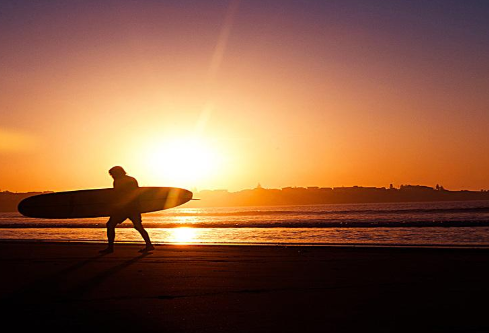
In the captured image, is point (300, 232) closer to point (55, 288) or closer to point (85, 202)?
point (85, 202)

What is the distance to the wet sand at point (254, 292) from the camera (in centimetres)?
514

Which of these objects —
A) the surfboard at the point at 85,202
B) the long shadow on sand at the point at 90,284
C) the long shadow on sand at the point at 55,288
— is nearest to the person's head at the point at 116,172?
the surfboard at the point at 85,202

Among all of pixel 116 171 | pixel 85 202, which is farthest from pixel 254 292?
pixel 85 202

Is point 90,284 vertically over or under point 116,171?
under

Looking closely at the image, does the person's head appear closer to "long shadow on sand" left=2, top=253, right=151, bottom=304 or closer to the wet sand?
the wet sand

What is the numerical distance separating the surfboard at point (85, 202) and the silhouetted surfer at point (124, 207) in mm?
2788

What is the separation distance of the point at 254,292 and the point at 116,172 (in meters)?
8.38

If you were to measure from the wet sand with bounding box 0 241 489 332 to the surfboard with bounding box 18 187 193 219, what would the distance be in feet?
16.9

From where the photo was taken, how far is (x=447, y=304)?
5887mm

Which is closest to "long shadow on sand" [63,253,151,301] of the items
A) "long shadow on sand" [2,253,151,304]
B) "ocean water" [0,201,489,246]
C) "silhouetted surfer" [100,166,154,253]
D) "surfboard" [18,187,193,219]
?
"long shadow on sand" [2,253,151,304]

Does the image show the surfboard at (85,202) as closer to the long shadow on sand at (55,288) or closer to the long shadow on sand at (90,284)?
the long shadow on sand at (90,284)

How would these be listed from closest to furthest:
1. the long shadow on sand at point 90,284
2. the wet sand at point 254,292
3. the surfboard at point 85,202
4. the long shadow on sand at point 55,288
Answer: the wet sand at point 254,292 → the long shadow on sand at point 55,288 → the long shadow on sand at point 90,284 → the surfboard at point 85,202

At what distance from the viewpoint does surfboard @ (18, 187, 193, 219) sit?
685 inches

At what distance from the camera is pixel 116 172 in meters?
14.3
